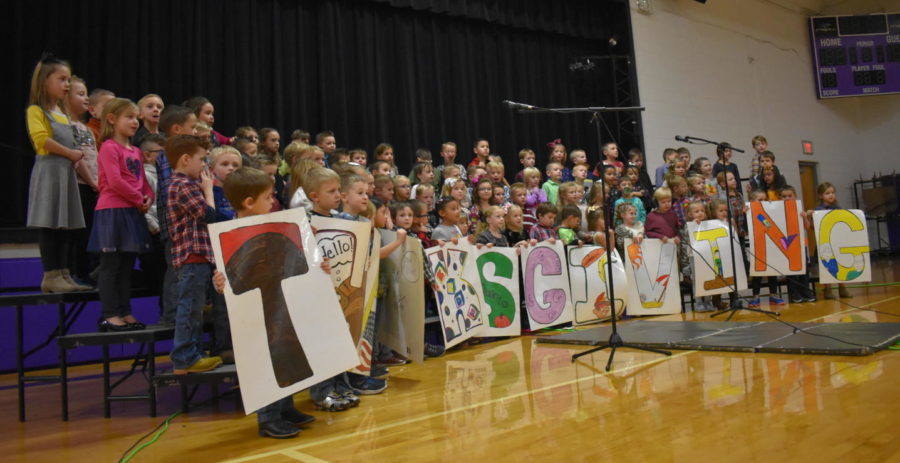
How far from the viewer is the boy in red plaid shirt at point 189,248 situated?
320 cm

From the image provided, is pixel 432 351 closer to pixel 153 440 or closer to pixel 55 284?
pixel 153 440

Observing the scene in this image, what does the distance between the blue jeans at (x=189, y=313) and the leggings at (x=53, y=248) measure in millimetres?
1173

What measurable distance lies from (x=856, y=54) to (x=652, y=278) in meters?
10.4

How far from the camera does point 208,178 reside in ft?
11.2

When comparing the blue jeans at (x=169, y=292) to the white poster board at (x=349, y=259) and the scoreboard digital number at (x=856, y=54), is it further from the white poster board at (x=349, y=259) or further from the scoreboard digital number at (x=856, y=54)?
the scoreboard digital number at (x=856, y=54)

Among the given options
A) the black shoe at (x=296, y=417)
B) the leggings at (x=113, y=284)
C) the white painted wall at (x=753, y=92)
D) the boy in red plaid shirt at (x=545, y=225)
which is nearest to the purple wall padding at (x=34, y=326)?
the leggings at (x=113, y=284)

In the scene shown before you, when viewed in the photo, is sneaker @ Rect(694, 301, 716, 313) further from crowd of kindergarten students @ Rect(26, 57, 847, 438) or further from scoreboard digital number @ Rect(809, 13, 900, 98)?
scoreboard digital number @ Rect(809, 13, 900, 98)

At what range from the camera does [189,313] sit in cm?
319

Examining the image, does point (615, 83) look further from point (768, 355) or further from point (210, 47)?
point (768, 355)

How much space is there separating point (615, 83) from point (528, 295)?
636 centimetres

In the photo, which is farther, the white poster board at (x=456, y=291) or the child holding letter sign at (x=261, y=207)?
the white poster board at (x=456, y=291)

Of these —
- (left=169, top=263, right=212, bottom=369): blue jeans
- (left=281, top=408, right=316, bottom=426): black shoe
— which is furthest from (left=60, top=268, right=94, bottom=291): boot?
(left=281, top=408, right=316, bottom=426): black shoe

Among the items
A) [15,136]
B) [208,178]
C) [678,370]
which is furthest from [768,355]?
[15,136]

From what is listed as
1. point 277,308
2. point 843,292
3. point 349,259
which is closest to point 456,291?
point 349,259
